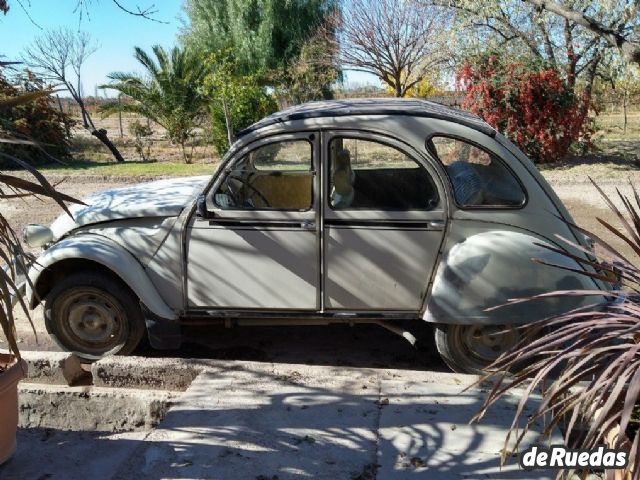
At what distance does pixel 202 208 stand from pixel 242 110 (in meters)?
14.2

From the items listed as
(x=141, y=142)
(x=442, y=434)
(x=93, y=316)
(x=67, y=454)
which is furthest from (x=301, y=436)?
(x=141, y=142)

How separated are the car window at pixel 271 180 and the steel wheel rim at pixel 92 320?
119cm

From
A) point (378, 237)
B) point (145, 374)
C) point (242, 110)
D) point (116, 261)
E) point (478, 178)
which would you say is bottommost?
Result: point (145, 374)

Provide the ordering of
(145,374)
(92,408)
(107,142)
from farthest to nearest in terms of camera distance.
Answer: (107,142) → (145,374) → (92,408)

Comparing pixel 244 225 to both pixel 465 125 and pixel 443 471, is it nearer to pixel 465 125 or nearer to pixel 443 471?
pixel 465 125

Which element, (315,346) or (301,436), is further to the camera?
(315,346)

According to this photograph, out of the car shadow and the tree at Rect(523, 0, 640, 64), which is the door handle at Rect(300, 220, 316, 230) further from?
the tree at Rect(523, 0, 640, 64)

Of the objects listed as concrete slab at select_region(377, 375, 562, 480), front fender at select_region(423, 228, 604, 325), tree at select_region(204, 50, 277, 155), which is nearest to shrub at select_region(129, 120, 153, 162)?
tree at select_region(204, 50, 277, 155)

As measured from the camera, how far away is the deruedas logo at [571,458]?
99.0 inches

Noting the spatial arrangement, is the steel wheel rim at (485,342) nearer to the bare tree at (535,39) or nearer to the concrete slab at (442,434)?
the concrete slab at (442,434)

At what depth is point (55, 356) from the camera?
4.58 meters

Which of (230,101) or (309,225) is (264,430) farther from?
(230,101)

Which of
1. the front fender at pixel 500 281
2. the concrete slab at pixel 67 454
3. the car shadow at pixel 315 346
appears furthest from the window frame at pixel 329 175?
the concrete slab at pixel 67 454

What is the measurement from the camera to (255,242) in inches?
181
